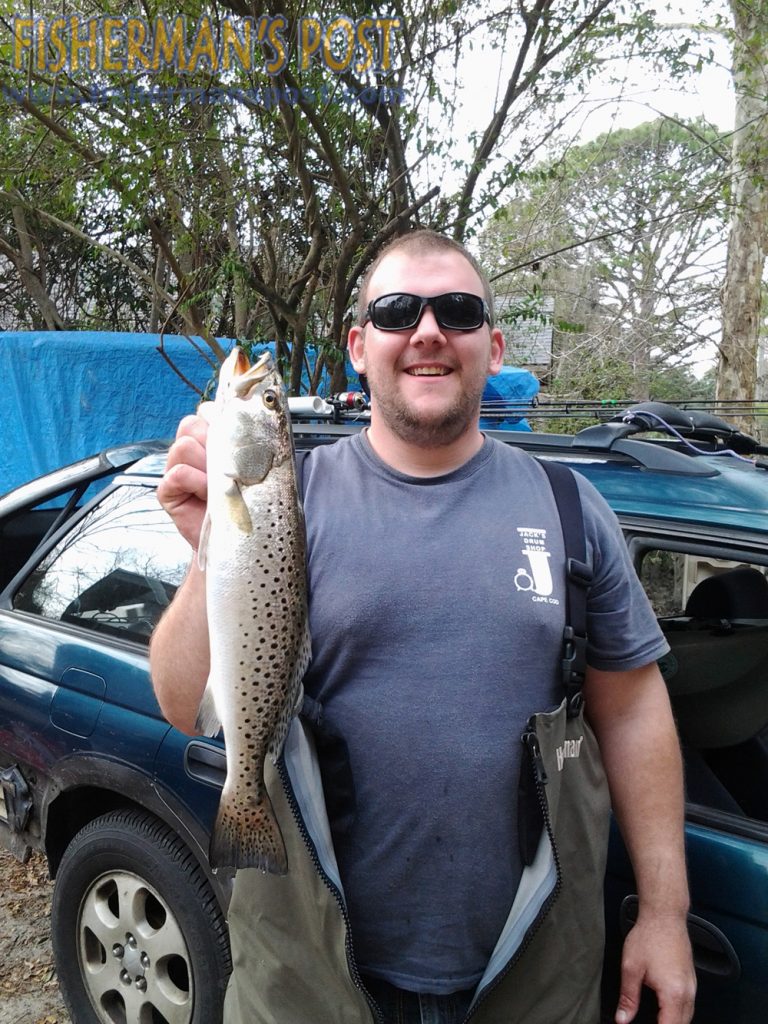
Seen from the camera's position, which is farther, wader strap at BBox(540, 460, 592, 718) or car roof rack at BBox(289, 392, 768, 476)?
car roof rack at BBox(289, 392, 768, 476)

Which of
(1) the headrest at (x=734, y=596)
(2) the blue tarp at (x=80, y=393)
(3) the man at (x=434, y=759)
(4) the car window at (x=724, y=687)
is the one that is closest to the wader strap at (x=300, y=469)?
(3) the man at (x=434, y=759)

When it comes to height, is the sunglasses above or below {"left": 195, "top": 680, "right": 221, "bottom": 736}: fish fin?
above

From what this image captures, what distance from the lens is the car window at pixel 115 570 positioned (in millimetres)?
2652

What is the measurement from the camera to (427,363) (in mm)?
1697

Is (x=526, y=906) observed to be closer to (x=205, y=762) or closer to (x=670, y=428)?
(x=205, y=762)

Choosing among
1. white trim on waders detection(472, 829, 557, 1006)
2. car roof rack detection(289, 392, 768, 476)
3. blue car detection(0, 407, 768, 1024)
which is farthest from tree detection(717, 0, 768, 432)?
white trim on waders detection(472, 829, 557, 1006)

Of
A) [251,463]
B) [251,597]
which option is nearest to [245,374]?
[251,463]

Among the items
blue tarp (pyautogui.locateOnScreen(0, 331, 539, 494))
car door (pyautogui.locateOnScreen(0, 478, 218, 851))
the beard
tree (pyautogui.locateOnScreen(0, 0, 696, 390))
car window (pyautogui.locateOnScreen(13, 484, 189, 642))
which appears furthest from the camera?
blue tarp (pyautogui.locateOnScreen(0, 331, 539, 494))

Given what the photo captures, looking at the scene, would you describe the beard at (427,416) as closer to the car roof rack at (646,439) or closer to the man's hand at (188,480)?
the man's hand at (188,480)

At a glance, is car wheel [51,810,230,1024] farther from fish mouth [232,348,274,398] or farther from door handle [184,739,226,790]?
fish mouth [232,348,274,398]

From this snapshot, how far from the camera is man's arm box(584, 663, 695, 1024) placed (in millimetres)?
1599

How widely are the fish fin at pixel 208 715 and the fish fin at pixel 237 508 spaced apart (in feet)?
1.04

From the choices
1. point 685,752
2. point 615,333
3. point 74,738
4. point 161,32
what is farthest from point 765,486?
point 615,333

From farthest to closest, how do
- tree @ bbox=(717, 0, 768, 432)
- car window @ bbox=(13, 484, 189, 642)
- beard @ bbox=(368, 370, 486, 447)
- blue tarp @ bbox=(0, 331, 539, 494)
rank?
tree @ bbox=(717, 0, 768, 432) → blue tarp @ bbox=(0, 331, 539, 494) → car window @ bbox=(13, 484, 189, 642) → beard @ bbox=(368, 370, 486, 447)
